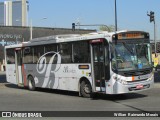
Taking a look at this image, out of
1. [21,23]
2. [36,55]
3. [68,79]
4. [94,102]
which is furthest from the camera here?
[21,23]

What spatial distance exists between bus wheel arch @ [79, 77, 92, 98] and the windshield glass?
203cm

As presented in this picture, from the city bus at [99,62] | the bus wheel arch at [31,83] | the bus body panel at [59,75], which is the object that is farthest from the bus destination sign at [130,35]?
the bus wheel arch at [31,83]

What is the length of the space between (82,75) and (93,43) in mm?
1713

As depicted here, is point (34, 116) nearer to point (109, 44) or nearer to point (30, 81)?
point (109, 44)

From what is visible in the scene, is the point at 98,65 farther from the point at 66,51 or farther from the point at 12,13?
the point at 12,13

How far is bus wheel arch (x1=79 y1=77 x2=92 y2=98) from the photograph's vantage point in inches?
701

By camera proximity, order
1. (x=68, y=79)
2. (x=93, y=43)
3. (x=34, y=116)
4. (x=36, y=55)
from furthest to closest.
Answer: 1. (x=36, y=55)
2. (x=68, y=79)
3. (x=93, y=43)
4. (x=34, y=116)

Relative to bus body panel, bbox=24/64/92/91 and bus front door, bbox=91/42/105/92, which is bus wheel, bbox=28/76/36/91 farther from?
bus front door, bbox=91/42/105/92

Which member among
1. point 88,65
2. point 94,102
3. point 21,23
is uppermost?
point 21,23

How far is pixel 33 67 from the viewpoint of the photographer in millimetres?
22906

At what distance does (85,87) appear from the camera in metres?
18.1

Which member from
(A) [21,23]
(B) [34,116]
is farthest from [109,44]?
(A) [21,23]

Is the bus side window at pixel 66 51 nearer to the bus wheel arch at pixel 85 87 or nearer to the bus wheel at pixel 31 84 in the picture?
→ the bus wheel arch at pixel 85 87

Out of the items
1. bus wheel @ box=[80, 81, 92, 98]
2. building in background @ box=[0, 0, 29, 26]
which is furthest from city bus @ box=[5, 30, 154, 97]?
building in background @ box=[0, 0, 29, 26]
